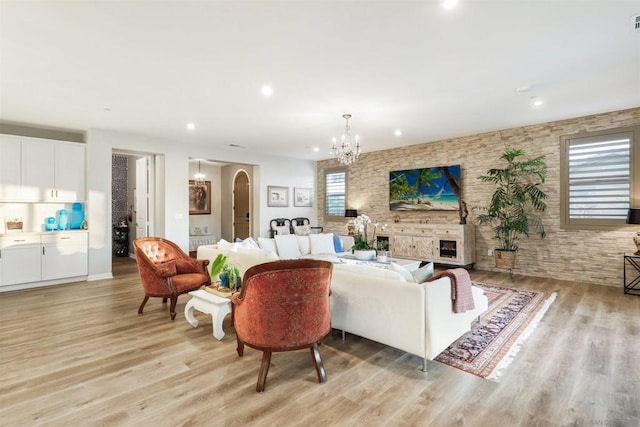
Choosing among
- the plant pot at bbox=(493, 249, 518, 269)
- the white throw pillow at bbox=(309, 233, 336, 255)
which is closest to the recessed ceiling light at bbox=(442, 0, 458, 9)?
the white throw pillow at bbox=(309, 233, 336, 255)

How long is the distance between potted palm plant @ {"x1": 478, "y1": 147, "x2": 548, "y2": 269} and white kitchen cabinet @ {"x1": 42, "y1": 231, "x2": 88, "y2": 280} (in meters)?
7.46

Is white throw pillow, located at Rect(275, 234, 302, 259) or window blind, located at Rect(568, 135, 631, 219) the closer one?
window blind, located at Rect(568, 135, 631, 219)

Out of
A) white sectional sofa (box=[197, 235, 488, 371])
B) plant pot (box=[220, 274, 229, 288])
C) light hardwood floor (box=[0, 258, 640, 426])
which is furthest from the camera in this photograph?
plant pot (box=[220, 274, 229, 288])

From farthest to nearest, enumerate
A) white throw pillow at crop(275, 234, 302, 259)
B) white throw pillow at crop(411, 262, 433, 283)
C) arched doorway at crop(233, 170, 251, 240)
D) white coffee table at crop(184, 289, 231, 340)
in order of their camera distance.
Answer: arched doorway at crop(233, 170, 251, 240)
white throw pillow at crop(275, 234, 302, 259)
white coffee table at crop(184, 289, 231, 340)
white throw pillow at crop(411, 262, 433, 283)

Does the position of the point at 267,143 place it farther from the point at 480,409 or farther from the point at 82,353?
the point at 480,409

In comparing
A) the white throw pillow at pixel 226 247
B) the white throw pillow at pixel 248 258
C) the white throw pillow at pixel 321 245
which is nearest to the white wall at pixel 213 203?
the white throw pillow at pixel 321 245

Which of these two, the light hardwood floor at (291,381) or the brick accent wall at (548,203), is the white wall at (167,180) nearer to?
the light hardwood floor at (291,381)

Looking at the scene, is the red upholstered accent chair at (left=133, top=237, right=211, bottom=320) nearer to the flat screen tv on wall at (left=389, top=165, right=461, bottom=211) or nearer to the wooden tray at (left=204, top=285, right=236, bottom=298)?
the wooden tray at (left=204, top=285, right=236, bottom=298)

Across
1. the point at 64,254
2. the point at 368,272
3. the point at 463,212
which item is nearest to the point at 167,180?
the point at 64,254

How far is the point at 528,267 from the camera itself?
6.10 metres

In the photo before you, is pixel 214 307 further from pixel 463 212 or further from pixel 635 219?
pixel 635 219

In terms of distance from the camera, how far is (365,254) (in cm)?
524

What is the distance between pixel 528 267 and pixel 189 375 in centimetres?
609

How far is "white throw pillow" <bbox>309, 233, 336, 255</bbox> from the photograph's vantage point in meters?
6.06
